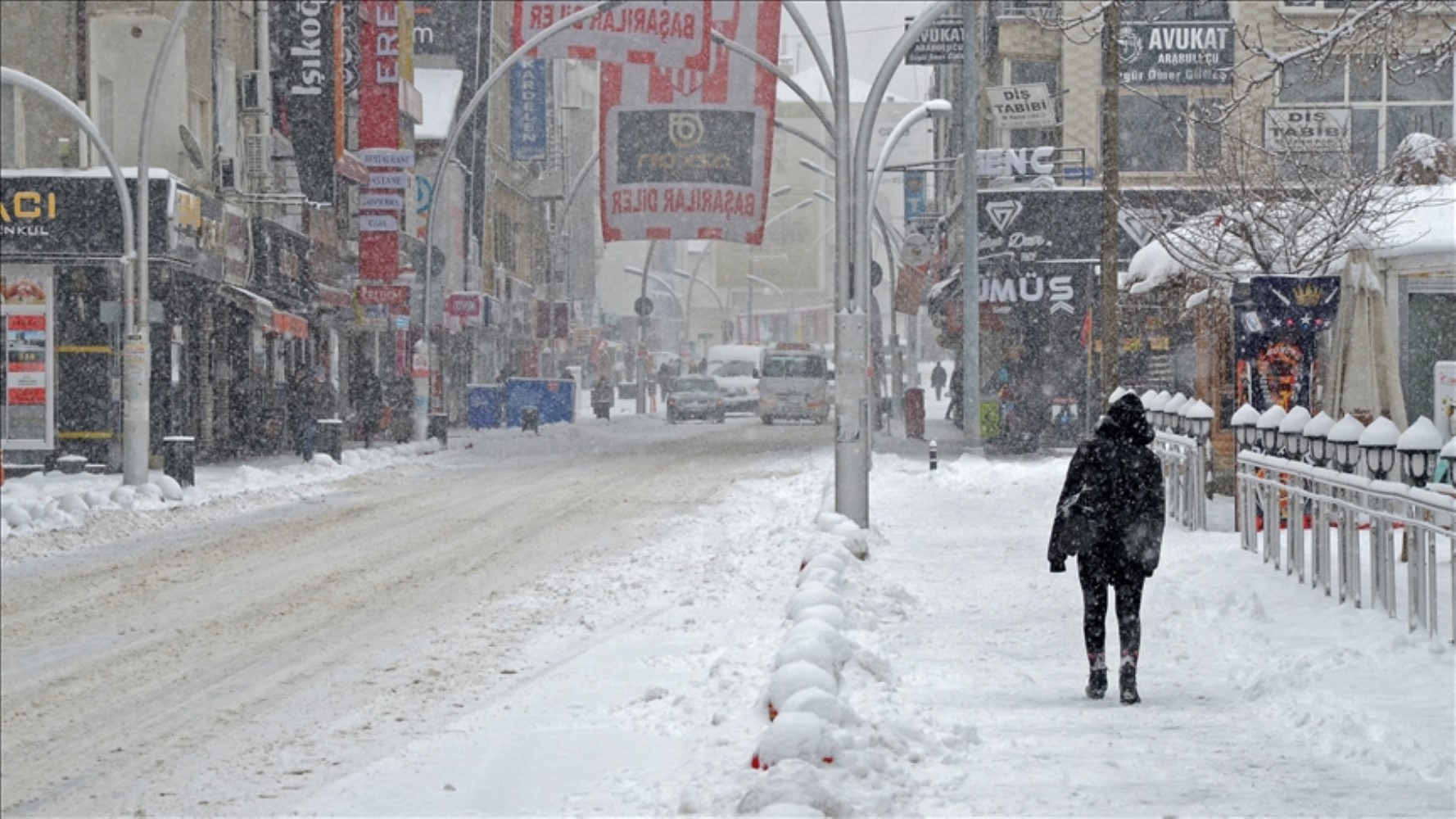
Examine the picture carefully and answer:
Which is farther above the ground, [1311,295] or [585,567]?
[1311,295]

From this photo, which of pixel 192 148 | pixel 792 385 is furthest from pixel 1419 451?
pixel 792 385

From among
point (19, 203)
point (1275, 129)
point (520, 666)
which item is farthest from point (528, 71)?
point (19, 203)

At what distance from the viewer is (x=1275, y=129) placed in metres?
29.5

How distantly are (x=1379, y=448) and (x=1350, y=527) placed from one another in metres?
0.95

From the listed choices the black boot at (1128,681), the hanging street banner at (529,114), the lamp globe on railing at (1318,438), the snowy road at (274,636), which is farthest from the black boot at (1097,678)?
the hanging street banner at (529,114)

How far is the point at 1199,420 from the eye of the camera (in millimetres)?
18797

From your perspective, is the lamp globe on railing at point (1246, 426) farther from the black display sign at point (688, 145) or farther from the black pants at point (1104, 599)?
the black display sign at point (688, 145)

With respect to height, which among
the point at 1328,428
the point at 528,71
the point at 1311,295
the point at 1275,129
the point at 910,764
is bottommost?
the point at 910,764

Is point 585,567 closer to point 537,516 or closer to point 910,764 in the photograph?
point 537,516

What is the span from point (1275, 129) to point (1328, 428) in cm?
1691

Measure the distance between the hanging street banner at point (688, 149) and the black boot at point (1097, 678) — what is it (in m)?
21.7

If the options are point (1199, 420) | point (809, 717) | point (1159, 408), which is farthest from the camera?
point (1159, 408)

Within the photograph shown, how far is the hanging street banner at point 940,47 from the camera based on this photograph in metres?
33.9

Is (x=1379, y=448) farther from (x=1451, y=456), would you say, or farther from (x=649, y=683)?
(x=649, y=683)
